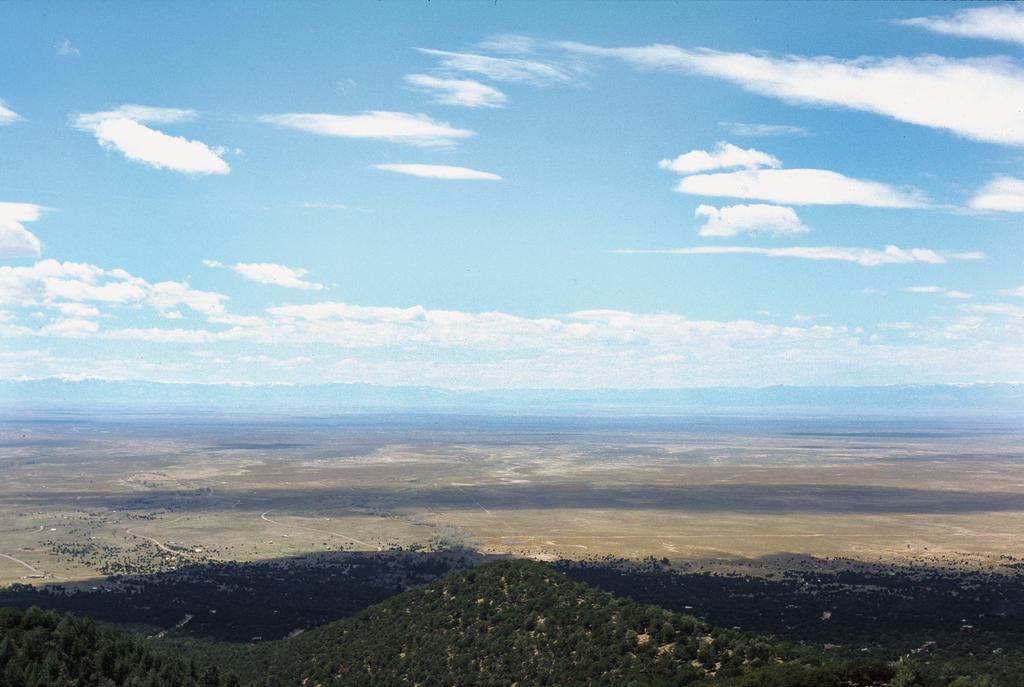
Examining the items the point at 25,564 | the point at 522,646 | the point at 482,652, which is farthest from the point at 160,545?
the point at 522,646

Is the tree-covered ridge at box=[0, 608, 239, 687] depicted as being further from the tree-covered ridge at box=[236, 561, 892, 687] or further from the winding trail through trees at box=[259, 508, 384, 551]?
the winding trail through trees at box=[259, 508, 384, 551]

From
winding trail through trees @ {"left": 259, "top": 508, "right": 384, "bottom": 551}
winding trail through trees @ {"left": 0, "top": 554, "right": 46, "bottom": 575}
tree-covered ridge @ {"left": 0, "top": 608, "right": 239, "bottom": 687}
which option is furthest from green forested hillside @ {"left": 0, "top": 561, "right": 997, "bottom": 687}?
winding trail through trees @ {"left": 259, "top": 508, "right": 384, "bottom": 551}

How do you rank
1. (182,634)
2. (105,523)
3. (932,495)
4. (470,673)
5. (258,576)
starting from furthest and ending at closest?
(932,495) < (105,523) < (258,576) < (182,634) < (470,673)

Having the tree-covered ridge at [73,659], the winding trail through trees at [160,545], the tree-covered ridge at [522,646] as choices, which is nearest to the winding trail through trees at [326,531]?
the winding trail through trees at [160,545]

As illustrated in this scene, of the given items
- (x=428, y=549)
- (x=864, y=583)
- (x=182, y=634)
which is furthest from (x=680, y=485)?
(x=182, y=634)

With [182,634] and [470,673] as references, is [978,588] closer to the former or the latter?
[470,673]

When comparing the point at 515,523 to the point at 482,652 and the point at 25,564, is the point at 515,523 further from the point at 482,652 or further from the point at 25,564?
the point at 482,652
